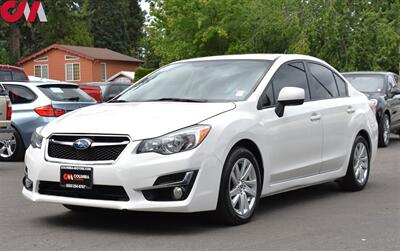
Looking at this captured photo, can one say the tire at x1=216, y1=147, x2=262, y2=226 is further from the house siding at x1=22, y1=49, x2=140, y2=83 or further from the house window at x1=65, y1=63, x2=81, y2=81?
the house window at x1=65, y1=63, x2=81, y2=81

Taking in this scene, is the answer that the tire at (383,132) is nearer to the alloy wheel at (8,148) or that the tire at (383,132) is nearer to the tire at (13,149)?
the tire at (13,149)

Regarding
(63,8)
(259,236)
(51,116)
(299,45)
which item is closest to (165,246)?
(259,236)

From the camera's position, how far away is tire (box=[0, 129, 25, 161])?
43.9ft

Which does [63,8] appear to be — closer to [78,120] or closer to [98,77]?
[98,77]

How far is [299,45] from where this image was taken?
29.6 metres

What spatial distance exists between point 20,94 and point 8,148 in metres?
1.03

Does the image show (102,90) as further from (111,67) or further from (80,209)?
(111,67)

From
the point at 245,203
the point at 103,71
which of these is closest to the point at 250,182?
the point at 245,203

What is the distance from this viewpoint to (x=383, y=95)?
16.4 metres

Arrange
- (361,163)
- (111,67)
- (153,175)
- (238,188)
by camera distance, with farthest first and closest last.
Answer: (111,67) → (361,163) → (238,188) → (153,175)

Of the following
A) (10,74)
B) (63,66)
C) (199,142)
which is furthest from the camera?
(63,66)

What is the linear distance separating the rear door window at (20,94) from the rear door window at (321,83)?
20.8 ft

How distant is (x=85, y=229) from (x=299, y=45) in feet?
78.3

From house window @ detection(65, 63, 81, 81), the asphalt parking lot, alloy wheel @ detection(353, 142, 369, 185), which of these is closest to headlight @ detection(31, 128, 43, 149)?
the asphalt parking lot
